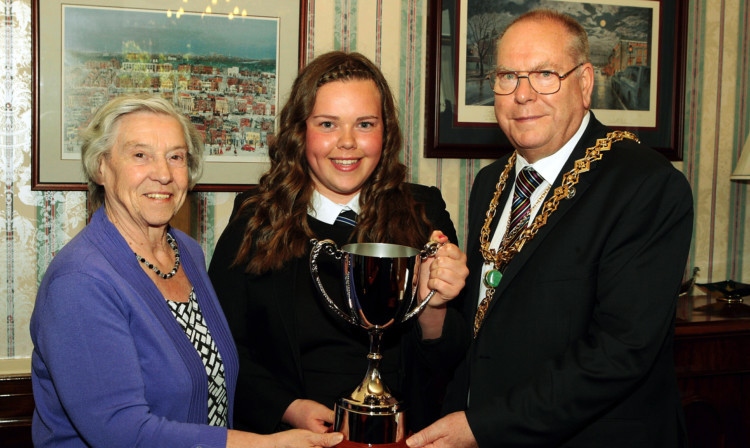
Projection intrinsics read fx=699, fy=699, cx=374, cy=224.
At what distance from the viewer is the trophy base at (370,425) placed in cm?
153

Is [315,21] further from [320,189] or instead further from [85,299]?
[85,299]

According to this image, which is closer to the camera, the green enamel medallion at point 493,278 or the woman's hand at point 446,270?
the woman's hand at point 446,270

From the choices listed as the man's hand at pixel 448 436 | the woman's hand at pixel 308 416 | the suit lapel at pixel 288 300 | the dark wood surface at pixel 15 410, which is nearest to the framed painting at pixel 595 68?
the suit lapel at pixel 288 300

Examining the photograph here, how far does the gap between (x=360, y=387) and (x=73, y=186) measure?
5.67 ft

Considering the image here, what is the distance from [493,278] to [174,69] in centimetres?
171

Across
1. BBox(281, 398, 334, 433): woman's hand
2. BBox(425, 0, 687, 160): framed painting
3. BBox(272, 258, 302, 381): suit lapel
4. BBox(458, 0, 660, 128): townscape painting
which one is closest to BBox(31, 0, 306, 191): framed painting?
BBox(425, 0, 687, 160): framed painting

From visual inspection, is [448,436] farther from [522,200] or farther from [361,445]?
[522,200]

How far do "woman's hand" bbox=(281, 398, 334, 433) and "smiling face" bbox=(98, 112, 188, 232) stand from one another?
1.89 feet

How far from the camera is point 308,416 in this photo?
1744 mm

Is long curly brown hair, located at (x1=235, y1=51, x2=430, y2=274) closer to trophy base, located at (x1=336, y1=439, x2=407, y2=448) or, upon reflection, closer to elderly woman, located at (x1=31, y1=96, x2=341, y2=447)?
elderly woman, located at (x1=31, y1=96, x2=341, y2=447)

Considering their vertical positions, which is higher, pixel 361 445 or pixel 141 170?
pixel 141 170

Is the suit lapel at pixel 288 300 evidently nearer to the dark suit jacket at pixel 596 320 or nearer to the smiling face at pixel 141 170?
the smiling face at pixel 141 170

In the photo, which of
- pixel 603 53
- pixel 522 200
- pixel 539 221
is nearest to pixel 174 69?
pixel 522 200

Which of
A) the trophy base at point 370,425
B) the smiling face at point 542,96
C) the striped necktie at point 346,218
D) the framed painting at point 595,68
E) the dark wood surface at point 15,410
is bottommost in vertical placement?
the dark wood surface at point 15,410
